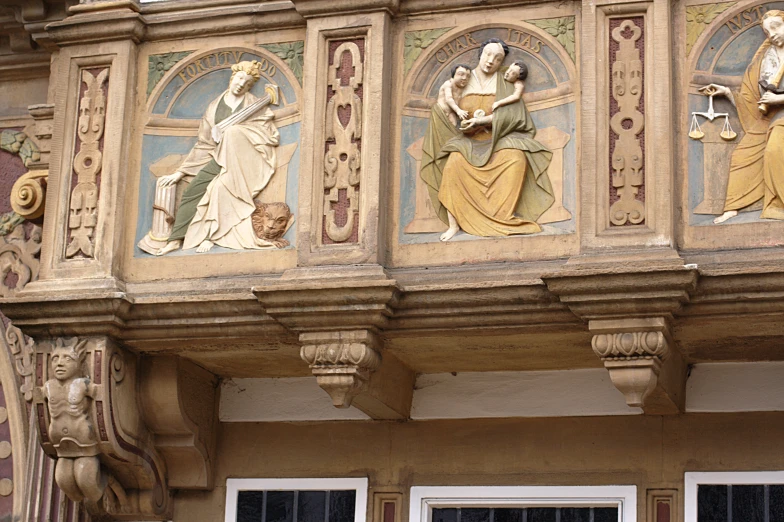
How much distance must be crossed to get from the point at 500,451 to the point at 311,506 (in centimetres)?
134

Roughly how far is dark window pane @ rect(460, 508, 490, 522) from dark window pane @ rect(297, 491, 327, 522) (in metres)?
0.95

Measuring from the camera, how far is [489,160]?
10398 millimetres

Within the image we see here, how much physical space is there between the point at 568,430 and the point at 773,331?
162 centimetres

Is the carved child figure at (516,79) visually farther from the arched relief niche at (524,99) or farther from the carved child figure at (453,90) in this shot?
the carved child figure at (453,90)

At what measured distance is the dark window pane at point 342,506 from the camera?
11.3m

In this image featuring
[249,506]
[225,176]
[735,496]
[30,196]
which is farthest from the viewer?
[30,196]

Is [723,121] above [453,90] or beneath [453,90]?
beneath

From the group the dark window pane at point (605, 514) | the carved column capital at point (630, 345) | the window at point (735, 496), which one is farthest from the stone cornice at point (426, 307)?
the dark window pane at point (605, 514)

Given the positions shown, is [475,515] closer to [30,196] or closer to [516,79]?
[516,79]

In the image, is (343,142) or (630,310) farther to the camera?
(343,142)

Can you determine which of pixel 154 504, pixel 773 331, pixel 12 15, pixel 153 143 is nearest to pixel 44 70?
pixel 12 15

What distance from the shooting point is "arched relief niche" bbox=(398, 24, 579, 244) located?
1026cm

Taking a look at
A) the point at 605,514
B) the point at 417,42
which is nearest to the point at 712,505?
the point at 605,514

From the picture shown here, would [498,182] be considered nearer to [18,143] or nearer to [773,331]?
[773,331]
